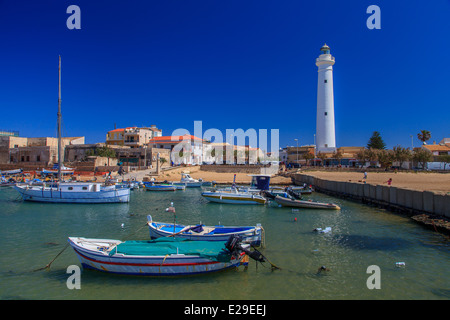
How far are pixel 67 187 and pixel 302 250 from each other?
93.9ft

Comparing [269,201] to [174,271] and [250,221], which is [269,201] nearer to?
[250,221]

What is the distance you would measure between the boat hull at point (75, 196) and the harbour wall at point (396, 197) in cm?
2762

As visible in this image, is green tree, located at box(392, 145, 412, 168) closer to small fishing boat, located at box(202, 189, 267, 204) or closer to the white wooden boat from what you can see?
small fishing boat, located at box(202, 189, 267, 204)

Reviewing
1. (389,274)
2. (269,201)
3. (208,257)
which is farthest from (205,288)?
(269,201)

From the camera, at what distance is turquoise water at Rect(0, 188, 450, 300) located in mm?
11148

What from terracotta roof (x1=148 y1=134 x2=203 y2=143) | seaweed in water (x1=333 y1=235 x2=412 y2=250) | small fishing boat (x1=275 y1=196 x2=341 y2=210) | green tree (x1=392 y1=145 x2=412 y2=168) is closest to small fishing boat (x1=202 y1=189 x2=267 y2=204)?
small fishing boat (x1=275 y1=196 x2=341 y2=210)

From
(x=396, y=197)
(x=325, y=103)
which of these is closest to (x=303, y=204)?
(x=396, y=197)

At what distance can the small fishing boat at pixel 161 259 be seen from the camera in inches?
476

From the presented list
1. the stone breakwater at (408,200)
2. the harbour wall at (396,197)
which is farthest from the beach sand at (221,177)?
the stone breakwater at (408,200)

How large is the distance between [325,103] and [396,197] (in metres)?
50.8

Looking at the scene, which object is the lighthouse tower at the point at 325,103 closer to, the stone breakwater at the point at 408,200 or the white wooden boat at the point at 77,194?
the stone breakwater at the point at 408,200

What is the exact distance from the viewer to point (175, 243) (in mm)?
13414

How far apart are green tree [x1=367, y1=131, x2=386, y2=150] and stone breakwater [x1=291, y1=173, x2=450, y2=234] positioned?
5714 centimetres
